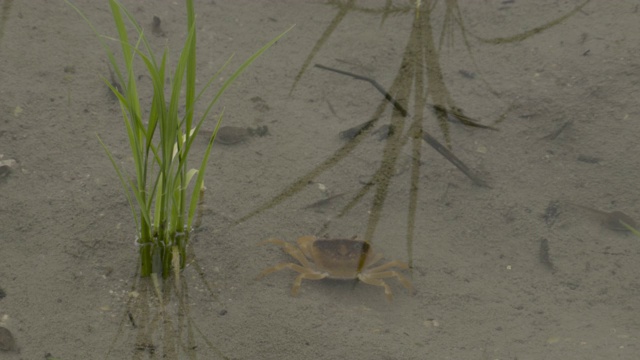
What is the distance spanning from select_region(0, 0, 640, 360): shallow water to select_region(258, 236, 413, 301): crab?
0.04m

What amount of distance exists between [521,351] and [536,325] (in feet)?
0.57

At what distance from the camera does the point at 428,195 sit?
13.4ft

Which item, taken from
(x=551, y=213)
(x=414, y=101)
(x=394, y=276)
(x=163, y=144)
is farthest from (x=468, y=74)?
(x=163, y=144)

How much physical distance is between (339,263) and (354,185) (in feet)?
1.81

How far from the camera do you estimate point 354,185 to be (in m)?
4.10

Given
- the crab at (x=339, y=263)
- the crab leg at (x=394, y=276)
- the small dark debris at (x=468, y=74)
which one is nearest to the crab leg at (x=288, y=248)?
→ the crab at (x=339, y=263)

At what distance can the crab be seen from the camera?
3639 millimetres

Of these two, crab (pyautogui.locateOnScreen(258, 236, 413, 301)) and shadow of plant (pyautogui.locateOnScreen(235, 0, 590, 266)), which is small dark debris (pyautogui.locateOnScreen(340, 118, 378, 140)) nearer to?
shadow of plant (pyautogui.locateOnScreen(235, 0, 590, 266))

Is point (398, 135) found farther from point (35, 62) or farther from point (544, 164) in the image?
point (35, 62)

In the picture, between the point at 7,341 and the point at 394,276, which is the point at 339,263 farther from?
the point at 7,341

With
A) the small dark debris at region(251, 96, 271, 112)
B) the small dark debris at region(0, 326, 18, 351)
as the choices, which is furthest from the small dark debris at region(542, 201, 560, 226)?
the small dark debris at region(0, 326, 18, 351)

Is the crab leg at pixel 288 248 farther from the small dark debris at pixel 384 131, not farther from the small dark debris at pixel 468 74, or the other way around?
the small dark debris at pixel 468 74

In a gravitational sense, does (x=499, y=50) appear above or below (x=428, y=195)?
above

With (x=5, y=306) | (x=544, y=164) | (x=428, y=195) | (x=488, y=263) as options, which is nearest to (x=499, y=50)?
(x=544, y=164)
